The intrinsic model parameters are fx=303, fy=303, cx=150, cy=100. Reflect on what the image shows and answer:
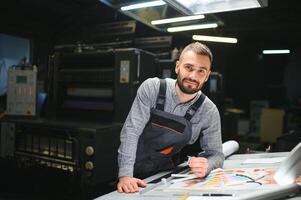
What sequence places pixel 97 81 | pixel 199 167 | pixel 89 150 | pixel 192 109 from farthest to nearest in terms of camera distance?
pixel 97 81 < pixel 89 150 < pixel 192 109 < pixel 199 167

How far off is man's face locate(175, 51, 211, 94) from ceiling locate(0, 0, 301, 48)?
4045mm

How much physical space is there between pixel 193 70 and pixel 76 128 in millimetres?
856

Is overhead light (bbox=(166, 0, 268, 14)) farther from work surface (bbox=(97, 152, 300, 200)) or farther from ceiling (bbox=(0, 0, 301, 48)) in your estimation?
ceiling (bbox=(0, 0, 301, 48))

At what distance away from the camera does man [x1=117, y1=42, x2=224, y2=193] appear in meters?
1.46

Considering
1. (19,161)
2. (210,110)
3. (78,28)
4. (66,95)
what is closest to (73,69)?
(66,95)

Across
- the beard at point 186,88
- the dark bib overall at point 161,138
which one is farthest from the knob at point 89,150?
the beard at point 186,88

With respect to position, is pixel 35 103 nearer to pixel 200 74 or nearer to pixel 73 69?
pixel 73 69

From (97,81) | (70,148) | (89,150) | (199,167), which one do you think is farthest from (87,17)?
(199,167)

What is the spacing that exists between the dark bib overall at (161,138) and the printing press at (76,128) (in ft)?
1.18

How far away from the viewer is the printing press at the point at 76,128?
1.90 metres

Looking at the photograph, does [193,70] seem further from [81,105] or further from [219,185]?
[81,105]

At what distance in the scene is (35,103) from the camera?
2.48 metres

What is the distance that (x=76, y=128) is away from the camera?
1883 mm

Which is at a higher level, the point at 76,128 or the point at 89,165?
the point at 76,128
